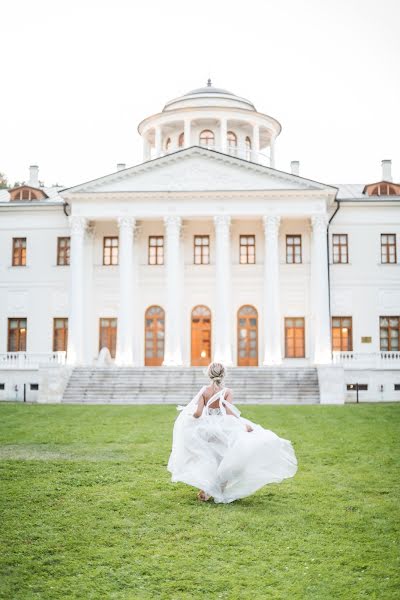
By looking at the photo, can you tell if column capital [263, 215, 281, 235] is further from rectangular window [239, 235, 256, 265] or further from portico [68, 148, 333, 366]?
rectangular window [239, 235, 256, 265]

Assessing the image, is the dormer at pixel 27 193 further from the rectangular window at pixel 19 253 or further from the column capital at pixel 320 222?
the column capital at pixel 320 222

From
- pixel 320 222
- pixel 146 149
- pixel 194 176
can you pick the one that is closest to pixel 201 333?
pixel 194 176

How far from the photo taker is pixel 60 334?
129 feet

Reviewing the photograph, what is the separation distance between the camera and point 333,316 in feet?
127

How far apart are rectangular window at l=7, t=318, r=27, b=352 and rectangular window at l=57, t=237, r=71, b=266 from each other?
377cm

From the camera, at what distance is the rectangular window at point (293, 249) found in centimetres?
3919

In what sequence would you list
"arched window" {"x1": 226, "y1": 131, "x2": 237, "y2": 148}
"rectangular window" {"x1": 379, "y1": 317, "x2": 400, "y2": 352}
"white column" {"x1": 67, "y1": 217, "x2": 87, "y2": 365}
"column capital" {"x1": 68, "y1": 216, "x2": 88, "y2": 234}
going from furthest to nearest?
"arched window" {"x1": 226, "y1": 131, "x2": 237, "y2": 148}, "rectangular window" {"x1": 379, "y1": 317, "x2": 400, "y2": 352}, "column capital" {"x1": 68, "y1": 216, "x2": 88, "y2": 234}, "white column" {"x1": 67, "y1": 217, "x2": 87, "y2": 365}

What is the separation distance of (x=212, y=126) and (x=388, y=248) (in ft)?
43.0

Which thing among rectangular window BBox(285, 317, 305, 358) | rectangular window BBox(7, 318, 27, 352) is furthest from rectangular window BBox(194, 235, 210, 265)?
rectangular window BBox(7, 318, 27, 352)

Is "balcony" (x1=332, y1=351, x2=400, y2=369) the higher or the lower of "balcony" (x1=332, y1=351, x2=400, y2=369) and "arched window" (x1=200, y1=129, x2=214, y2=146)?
the lower

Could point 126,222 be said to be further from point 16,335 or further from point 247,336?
point 16,335

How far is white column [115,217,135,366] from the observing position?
117 ft

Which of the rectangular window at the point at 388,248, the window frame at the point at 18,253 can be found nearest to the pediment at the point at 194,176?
the window frame at the point at 18,253

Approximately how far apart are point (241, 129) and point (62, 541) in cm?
3892
